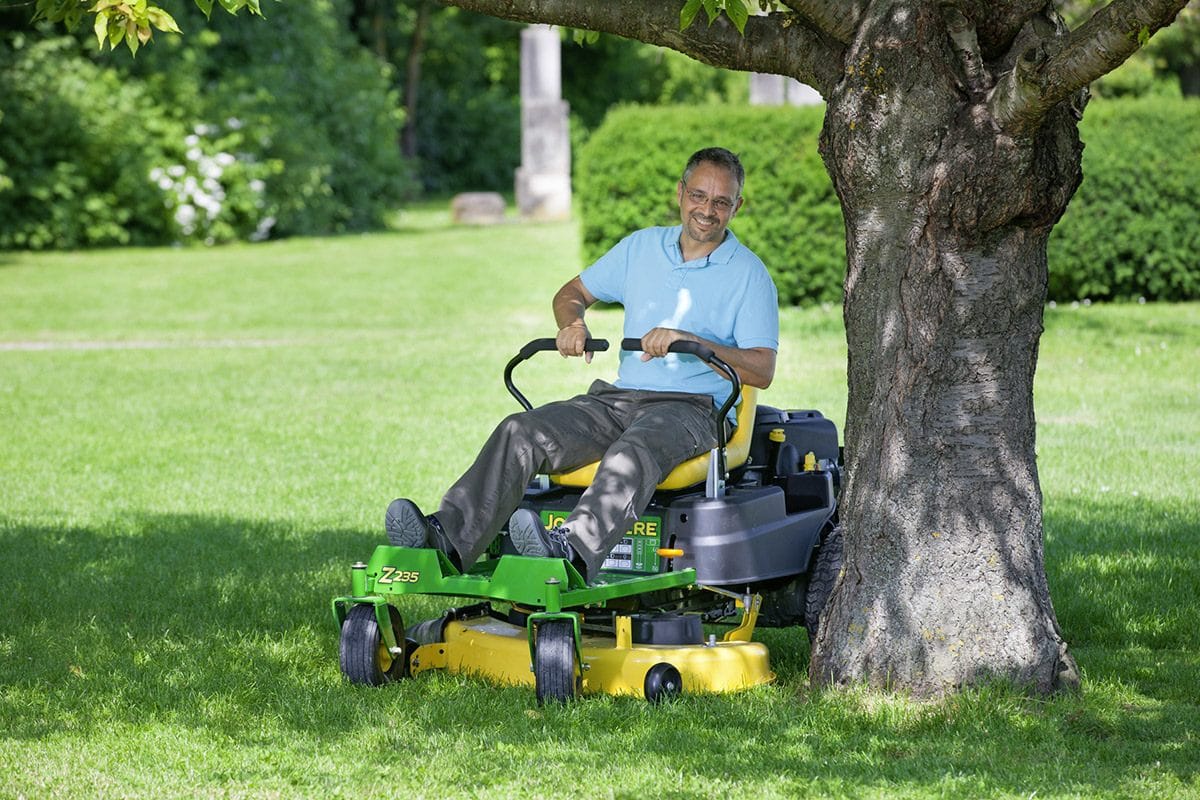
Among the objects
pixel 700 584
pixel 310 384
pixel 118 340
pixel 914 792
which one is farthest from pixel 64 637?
pixel 118 340

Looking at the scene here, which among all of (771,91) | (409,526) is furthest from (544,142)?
(409,526)

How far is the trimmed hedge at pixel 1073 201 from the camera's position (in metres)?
18.5

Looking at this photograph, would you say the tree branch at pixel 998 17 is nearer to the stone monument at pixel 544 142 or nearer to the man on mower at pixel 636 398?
the man on mower at pixel 636 398

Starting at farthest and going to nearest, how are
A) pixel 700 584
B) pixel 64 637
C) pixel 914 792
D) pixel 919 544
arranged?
pixel 64 637
pixel 700 584
pixel 919 544
pixel 914 792

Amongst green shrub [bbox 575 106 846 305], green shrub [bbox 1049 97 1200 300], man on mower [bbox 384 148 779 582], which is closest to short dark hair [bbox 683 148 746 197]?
man on mower [bbox 384 148 779 582]

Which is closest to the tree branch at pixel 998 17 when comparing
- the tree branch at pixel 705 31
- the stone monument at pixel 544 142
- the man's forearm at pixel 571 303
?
the tree branch at pixel 705 31

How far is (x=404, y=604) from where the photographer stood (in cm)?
741

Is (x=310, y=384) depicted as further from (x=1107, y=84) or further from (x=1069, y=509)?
(x=1107, y=84)

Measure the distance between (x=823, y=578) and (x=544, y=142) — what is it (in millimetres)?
29280

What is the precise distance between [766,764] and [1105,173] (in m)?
14.8

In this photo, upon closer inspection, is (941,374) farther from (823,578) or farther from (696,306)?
(696,306)

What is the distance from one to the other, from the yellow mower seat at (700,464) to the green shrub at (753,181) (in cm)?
1201

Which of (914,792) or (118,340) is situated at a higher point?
(118,340)

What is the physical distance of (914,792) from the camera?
184 inches
